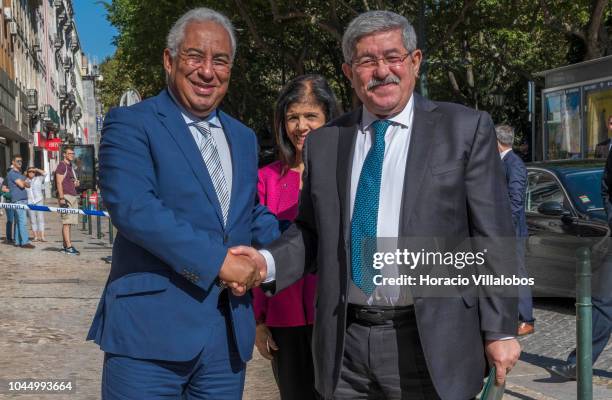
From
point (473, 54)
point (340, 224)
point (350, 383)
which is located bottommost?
point (350, 383)

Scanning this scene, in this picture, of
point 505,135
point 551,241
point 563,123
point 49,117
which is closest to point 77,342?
point 505,135

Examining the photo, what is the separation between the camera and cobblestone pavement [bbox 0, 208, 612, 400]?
19.7 ft

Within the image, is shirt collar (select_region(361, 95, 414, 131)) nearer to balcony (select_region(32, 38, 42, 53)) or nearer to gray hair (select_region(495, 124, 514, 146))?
gray hair (select_region(495, 124, 514, 146))

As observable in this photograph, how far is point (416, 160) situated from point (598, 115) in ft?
47.7

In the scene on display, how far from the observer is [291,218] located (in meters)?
3.80

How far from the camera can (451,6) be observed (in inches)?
984

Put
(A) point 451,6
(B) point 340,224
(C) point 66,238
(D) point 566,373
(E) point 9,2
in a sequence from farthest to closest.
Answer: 1. (E) point 9,2
2. (A) point 451,6
3. (C) point 66,238
4. (D) point 566,373
5. (B) point 340,224

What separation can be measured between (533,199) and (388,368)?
7011 mm

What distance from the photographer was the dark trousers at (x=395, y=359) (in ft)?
9.41

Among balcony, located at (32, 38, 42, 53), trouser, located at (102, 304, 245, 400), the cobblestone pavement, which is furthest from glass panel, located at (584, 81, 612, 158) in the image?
balcony, located at (32, 38, 42, 53)

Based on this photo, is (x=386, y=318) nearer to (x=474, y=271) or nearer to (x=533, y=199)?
(x=474, y=271)

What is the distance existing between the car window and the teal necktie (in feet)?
20.8

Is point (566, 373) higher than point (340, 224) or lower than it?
lower

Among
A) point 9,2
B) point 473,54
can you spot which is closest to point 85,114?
point 9,2
